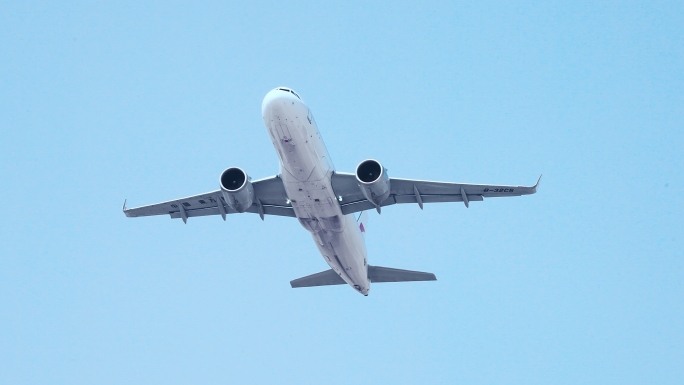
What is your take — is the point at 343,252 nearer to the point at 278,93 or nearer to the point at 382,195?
the point at 382,195

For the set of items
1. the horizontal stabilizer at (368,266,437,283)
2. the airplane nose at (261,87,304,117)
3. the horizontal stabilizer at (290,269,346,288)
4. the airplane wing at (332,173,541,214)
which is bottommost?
the horizontal stabilizer at (368,266,437,283)

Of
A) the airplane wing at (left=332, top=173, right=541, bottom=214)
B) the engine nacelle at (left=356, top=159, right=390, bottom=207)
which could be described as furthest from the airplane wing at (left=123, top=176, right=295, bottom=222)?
the engine nacelle at (left=356, top=159, right=390, bottom=207)

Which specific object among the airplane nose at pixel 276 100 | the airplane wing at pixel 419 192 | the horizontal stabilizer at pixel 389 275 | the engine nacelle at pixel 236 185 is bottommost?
the horizontal stabilizer at pixel 389 275

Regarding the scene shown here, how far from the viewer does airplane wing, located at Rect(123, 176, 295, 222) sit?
3588 cm

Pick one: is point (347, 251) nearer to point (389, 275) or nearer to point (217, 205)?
point (389, 275)

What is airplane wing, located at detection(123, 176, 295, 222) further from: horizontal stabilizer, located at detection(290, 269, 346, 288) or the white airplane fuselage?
horizontal stabilizer, located at detection(290, 269, 346, 288)

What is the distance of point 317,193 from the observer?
33688mm

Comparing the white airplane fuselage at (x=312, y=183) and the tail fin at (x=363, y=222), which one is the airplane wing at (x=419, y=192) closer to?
the white airplane fuselage at (x=312, y=183)

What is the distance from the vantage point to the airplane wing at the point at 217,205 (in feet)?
118

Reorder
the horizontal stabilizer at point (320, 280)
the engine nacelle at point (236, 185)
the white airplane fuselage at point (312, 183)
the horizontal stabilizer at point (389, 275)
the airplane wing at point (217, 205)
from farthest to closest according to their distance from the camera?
the horizontal stabilizer at point (320, 280) < the horizontal stabilizer at point (389, 275) < the airplane wing at point (217, 205) < the engine nacelle at point (236, 185) < the white airplane fuselage at point (312, 183)

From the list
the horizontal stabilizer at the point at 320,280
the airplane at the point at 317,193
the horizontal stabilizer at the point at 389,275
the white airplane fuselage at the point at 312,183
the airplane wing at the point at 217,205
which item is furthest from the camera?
the horizontal stabilizer at the point at 320,280

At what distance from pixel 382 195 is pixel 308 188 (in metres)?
2.99

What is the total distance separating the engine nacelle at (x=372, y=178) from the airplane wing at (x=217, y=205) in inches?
163

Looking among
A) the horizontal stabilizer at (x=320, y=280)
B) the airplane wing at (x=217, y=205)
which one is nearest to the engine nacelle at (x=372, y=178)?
the airplane wing at (x=217, y=205)
